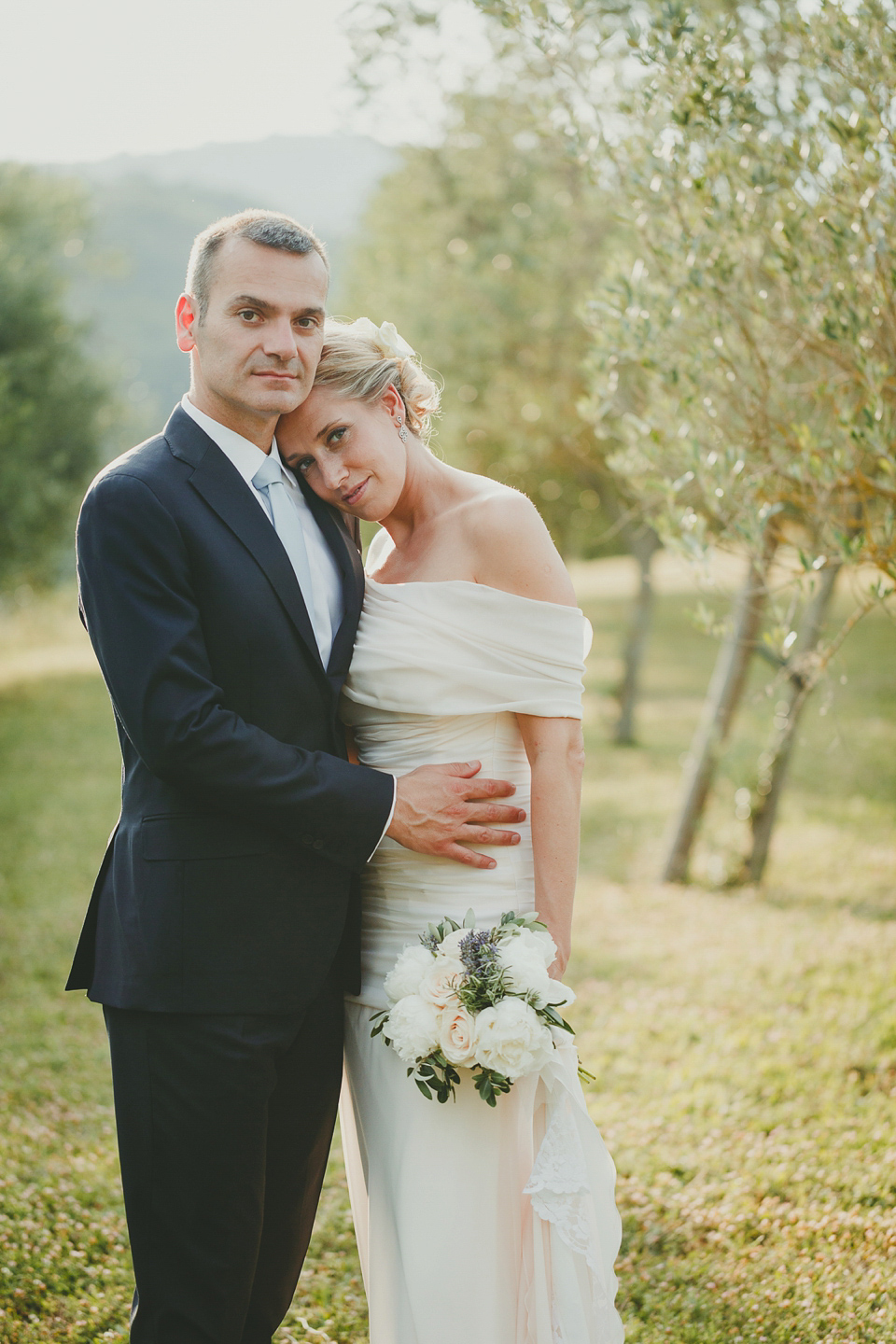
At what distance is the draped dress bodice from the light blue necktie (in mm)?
246

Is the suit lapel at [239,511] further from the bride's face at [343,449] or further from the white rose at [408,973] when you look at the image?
the white rose at [408,973]

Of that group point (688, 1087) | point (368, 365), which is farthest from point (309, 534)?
point (688, 1087)

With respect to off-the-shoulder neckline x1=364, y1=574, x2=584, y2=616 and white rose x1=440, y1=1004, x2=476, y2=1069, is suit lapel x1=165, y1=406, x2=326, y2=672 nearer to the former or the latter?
off-the-shoulder neckline x1=364, y1=574, x2=584, y2=616

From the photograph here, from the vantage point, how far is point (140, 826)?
7.95ft

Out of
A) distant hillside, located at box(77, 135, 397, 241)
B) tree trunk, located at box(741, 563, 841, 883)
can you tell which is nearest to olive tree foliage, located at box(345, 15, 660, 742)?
tree trunk, located at box(741, 563, 841, 883)

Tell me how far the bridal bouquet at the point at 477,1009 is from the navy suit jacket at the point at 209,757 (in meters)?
0.27

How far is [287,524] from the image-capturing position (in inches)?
103

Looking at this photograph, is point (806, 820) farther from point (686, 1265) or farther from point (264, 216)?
point (264, 216)

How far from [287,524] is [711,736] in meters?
6.12

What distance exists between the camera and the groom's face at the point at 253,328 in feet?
8.22

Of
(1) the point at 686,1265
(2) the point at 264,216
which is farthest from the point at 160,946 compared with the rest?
(1) the point at 686,1265

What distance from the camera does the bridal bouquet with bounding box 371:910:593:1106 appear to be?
232 cm

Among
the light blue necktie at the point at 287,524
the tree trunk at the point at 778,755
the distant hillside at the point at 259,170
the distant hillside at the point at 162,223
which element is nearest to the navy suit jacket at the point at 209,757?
the light blue necktie at the point at 287,524

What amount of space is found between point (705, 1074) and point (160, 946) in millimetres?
3790
